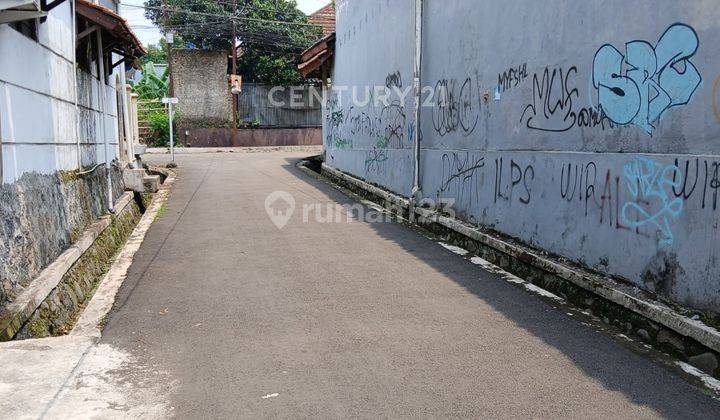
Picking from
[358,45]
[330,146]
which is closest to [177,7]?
[330,146]

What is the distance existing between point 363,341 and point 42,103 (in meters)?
4.53

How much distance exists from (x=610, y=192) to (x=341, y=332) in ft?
9.75

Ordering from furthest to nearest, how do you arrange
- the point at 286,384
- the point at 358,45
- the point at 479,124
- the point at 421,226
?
the point at 358,45
the point at 421,226
the point at 479,124
the point at 286,384

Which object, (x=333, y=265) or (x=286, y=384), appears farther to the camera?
(x=333, y=265)

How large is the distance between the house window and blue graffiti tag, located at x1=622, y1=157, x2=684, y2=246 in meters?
6.23

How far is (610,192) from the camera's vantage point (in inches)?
222

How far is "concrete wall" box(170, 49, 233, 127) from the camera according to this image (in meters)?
33.7

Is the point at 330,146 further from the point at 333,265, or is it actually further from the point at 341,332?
the point at 341,332

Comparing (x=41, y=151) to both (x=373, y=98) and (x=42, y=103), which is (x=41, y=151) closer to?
(x=42, y=103)

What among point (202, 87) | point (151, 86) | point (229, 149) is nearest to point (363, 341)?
point (229, 149)

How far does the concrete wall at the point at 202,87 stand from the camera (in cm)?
3366

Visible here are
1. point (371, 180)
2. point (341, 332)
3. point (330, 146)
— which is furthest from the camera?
point (330, 146)

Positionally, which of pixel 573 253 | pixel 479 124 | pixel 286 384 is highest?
pixel 479 124

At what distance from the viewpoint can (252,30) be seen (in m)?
34.6
